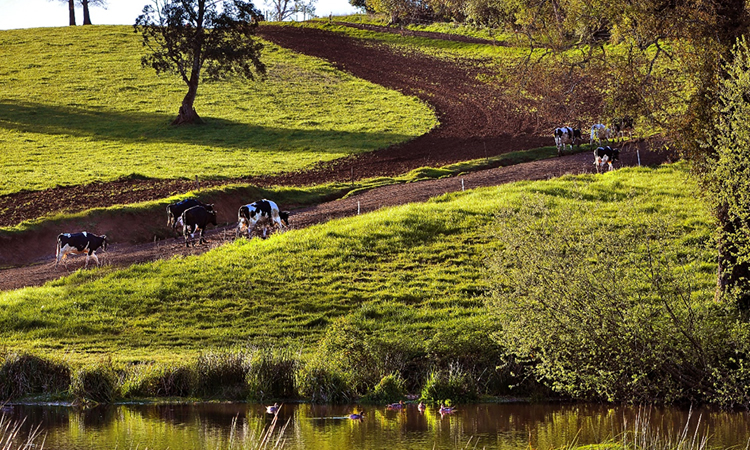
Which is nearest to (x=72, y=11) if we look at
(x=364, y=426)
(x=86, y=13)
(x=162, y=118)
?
(x=86, y=13)

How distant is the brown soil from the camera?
34.6 meters

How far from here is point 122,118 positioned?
67875 millimetres

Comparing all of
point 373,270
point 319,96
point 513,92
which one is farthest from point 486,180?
point 319,96

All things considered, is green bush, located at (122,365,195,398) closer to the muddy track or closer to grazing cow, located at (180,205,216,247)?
grazing cow, located at (180,205,216,247)

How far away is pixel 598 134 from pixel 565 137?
4.06 m

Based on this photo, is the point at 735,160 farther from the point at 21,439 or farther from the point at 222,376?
the point at 21,439

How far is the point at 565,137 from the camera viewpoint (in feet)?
176

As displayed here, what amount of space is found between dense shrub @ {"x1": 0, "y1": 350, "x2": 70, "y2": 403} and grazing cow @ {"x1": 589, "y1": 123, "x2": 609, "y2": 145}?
43.1 m

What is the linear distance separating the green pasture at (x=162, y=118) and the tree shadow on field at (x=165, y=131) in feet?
0.27

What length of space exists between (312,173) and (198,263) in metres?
21.8

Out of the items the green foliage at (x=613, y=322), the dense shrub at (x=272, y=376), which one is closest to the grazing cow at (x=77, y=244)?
the dense shrub at (x=272, y=376)

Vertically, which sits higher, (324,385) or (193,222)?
(193,222)

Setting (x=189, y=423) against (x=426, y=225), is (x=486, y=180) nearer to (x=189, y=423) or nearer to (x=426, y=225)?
(x=426, y=225)

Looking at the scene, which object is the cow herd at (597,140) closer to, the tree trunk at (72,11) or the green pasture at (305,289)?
the green pasture at (305,289)
